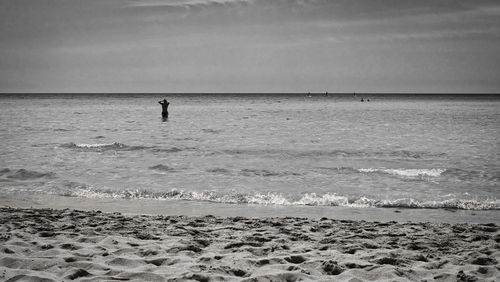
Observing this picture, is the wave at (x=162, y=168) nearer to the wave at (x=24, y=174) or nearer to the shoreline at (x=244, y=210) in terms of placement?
the wave at (x=24, y=174)

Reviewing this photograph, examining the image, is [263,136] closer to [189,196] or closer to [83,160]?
[83,160]

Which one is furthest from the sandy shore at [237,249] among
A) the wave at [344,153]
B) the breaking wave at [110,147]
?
the breaking wave at [110,147]

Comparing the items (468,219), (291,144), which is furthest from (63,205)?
(291,144)

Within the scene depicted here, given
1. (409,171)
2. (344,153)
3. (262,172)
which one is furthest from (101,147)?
(409,171)

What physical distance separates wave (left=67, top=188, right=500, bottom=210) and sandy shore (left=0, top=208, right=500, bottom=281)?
94.7 inches

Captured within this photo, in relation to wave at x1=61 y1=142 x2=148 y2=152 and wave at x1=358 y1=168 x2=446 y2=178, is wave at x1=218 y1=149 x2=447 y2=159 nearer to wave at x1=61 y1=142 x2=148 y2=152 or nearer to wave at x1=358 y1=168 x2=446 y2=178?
wave at x1=358 y1=168 x2=446 y2=178

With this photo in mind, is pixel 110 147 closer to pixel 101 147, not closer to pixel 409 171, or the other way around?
pixel 101 147

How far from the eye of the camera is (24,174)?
557 inches

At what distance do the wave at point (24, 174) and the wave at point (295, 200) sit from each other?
2859mm

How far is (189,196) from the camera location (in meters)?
11.3

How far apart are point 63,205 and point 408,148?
18128 millimetres

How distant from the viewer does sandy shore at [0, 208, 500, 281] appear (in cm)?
490

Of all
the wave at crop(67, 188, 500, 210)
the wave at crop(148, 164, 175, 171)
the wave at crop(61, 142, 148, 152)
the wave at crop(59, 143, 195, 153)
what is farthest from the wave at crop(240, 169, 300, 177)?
the wave at crop(61, 142, 148, 152)

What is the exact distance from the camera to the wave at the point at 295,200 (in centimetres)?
1017
